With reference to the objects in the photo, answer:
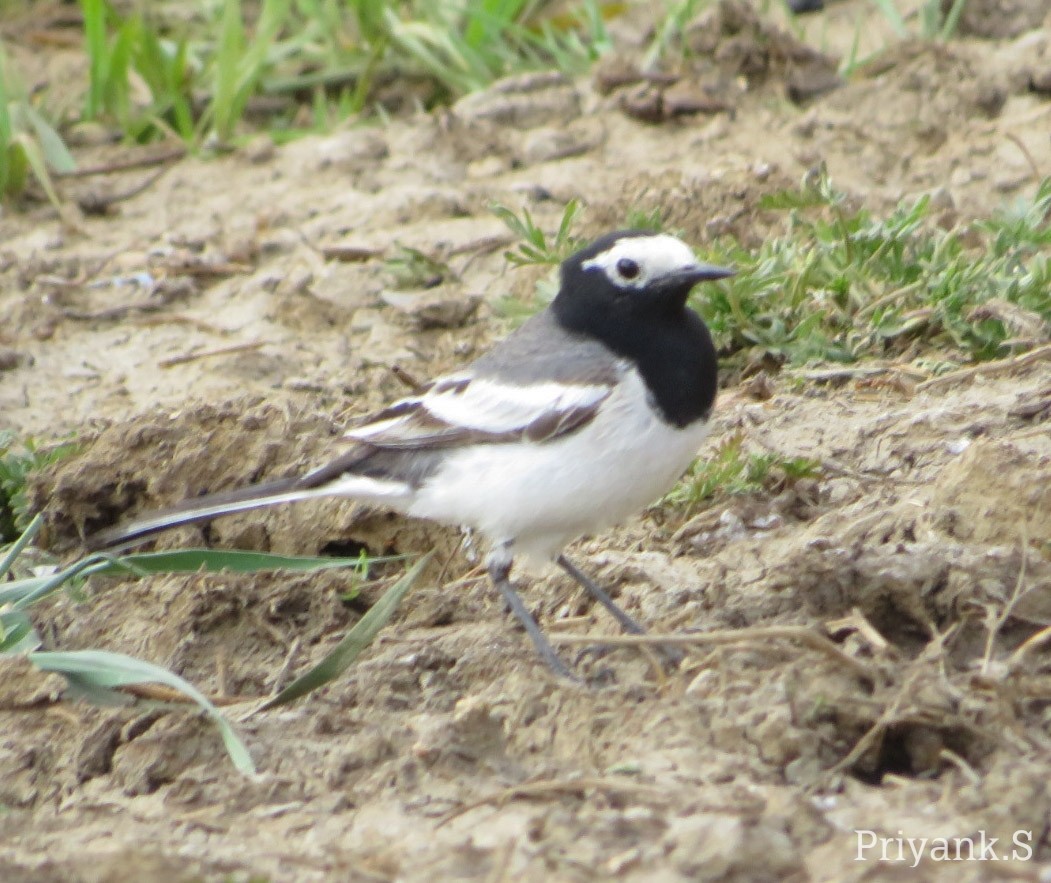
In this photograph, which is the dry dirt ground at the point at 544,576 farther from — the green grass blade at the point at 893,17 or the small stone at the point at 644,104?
the green grass blade at the point at 893,17

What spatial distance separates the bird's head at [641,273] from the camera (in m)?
5.16

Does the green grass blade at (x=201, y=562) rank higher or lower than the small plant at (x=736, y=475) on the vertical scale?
lower

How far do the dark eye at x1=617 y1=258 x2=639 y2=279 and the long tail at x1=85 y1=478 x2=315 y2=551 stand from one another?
1194 mm

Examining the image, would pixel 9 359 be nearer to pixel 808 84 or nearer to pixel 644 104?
pixel 644 104

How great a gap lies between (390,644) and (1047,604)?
6.25 ft

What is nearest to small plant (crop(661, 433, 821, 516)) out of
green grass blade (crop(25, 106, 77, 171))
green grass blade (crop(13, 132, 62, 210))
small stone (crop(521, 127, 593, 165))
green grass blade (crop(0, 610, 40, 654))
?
green grass blade (crop(0, 610, 40, 654))

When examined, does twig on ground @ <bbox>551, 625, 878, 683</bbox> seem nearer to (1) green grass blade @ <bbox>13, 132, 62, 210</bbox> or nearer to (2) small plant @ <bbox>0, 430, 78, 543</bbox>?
(2) small plant @ <bbox>0, 430, 78, 543</bbox>

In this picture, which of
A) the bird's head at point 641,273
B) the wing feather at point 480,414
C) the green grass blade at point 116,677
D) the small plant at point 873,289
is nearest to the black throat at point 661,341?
the bird's head at point 641,273

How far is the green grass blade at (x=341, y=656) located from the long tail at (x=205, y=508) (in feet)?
2.40

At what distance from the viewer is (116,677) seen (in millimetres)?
4473

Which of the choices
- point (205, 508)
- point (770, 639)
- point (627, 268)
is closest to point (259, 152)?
point (205, 508)

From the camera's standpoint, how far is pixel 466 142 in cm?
860

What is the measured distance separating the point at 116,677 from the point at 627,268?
78.0 inches

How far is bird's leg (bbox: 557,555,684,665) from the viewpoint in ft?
16.3
